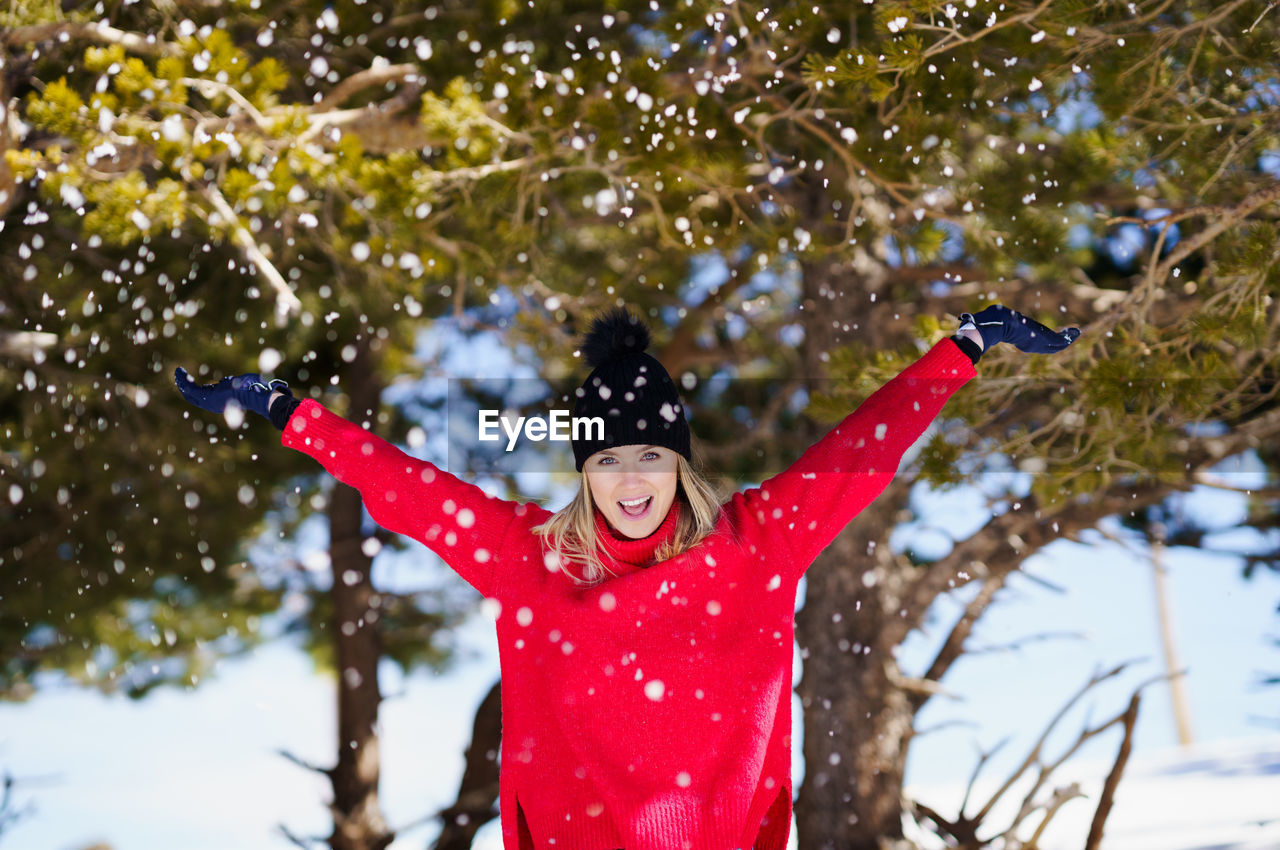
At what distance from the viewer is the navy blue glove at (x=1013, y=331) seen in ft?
7.18

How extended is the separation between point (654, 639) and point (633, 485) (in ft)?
1.06

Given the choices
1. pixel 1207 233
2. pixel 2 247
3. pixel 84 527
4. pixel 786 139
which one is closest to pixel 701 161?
pixel 786 139

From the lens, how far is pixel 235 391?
227 cm

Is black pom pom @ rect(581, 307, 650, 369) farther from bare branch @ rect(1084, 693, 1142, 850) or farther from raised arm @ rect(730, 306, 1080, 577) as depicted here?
bare branch @ rect(1084, 693, 1142, 850)

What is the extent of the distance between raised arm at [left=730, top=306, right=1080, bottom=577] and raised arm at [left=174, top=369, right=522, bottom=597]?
561mm

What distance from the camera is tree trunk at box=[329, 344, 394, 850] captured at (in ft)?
17.5

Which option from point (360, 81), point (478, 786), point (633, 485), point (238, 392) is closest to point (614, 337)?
point (633, 485)

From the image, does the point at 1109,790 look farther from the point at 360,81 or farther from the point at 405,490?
the point at 360,81

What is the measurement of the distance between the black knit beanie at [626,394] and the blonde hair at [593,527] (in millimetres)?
75

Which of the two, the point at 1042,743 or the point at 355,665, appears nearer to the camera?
the point at 1042,743

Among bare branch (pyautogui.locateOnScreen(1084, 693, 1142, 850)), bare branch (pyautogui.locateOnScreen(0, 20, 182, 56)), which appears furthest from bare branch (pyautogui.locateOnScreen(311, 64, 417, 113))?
bare branch (pyautogui.locateOnScreen(1084, 693, 1142, 850))

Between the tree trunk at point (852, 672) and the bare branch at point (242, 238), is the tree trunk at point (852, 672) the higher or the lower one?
the lower one

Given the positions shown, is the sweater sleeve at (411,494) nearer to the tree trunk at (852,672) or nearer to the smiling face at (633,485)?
the smiling face at (633,485)

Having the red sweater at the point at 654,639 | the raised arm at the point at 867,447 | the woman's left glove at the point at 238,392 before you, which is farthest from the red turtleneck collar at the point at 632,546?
the woman's left glove at the point at 238,392
